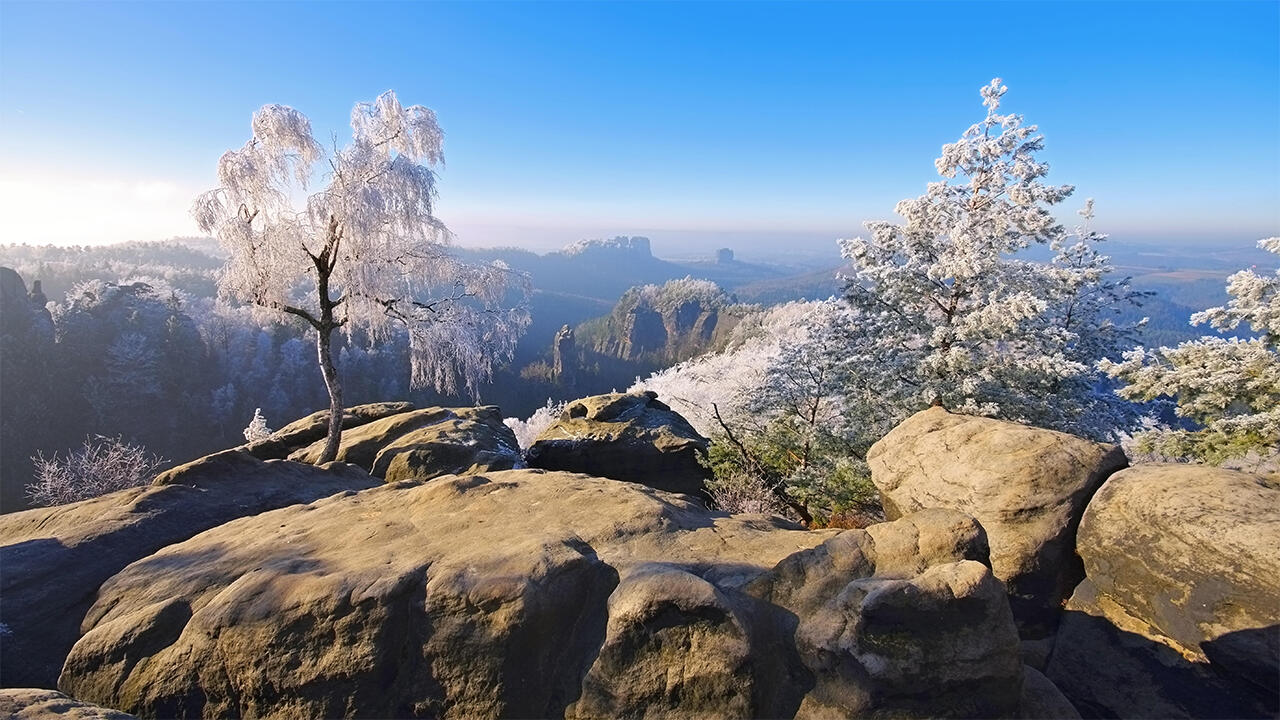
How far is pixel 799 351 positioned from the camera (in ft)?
50.7

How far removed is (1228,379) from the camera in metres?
10.3

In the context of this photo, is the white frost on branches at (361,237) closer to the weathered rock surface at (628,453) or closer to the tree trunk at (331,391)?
the tree trunk at (331,391)

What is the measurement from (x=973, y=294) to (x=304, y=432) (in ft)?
70.0

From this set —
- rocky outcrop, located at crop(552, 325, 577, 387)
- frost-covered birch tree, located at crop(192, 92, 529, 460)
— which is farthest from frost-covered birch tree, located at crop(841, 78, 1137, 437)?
rocky outcrop, located at crop(552, 325, 577, 387)

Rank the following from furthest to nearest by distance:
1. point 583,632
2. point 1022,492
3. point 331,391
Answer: point 331,391, point 1022,492, point 583,632

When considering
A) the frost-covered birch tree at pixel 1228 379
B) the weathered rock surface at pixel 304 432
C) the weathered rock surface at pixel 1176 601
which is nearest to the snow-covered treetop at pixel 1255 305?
the frost-covered birch tree at pixel 1228 379

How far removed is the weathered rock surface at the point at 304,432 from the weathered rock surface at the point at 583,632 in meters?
12.6

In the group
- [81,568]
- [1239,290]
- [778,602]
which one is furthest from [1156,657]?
[81,568]

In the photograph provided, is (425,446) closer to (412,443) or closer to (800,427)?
(412,443)

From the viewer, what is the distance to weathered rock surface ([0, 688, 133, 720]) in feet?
14.2

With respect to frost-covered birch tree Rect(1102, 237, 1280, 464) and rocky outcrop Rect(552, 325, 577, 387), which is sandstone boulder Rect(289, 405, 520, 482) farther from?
rocky outcrop Rect(552, 325, 577, 387)

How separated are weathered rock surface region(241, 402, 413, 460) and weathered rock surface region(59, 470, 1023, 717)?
12625mm

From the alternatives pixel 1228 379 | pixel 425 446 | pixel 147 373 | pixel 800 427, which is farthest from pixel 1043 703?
pixel 147 373

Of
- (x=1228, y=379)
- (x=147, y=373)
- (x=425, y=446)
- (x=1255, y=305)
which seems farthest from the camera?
(x=147, y=373)
